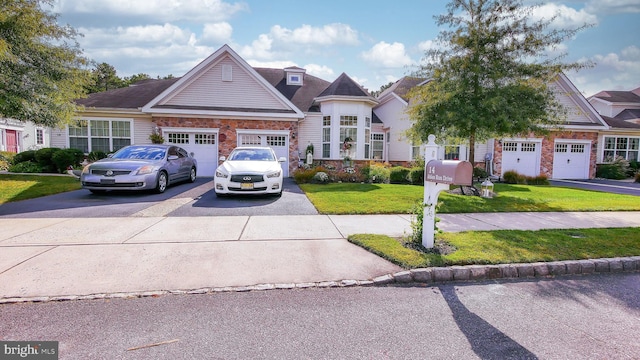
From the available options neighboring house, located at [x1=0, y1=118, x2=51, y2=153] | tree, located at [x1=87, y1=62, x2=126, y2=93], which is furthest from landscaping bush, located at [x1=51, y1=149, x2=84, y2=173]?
tree, located at [x1=87, y1=62, x2=126, y2=93]

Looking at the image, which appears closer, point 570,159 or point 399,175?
point 399,175

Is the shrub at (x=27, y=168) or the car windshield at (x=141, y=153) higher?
the car windshield at (x=141, y=153)

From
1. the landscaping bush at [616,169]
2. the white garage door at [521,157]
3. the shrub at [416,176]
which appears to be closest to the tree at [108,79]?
the shrub at [416,176]

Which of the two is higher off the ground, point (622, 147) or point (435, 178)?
point (622, 147)

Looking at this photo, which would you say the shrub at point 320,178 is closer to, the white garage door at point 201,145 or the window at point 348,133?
the window at point 348,133

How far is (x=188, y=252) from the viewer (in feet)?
16.1

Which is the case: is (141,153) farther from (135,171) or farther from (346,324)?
(346,324)

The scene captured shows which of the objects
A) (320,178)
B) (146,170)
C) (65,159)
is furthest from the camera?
(65,159)

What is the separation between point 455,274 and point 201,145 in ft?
48.0

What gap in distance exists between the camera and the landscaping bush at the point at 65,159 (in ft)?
49.6

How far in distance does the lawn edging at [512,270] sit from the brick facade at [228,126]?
13.3 meters

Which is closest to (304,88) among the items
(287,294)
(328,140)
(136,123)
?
(328,140)

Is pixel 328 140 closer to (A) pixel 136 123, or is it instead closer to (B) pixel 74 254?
(A) pixel 136 123

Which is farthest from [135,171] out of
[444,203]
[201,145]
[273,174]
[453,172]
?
[444,203]
